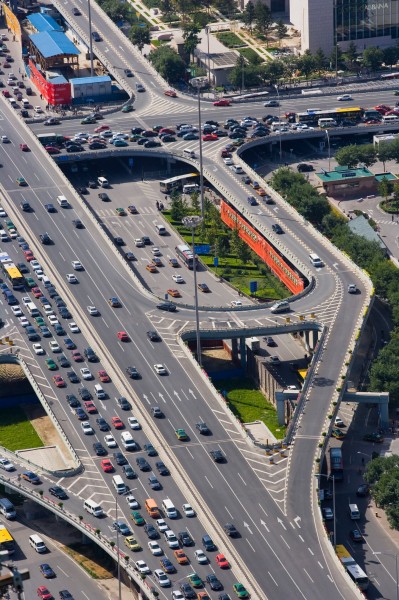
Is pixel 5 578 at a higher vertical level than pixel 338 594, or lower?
higher

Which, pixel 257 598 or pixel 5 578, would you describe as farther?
pixel 257 598

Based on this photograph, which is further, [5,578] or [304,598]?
[304,598]

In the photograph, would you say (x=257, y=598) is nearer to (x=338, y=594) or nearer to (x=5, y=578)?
(x=338, y=594)

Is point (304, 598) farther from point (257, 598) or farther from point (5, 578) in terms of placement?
point (5, 578)

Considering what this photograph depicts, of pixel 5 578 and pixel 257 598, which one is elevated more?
pixel 5 578

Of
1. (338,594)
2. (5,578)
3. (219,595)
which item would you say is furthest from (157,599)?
(5,578)

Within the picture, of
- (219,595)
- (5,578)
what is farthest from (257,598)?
(5,578)

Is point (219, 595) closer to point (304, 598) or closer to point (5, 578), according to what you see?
point (304, 598)

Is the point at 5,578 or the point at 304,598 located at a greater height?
the point at 5,578
